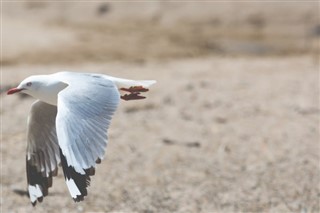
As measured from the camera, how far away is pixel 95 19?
12.2 metres

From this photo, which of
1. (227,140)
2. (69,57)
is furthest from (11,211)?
(69,57)

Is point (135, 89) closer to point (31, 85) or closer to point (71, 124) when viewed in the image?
point (31, 85)

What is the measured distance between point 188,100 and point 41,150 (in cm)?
311

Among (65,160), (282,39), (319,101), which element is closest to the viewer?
(65,160)

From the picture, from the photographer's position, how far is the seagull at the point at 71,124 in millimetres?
3092

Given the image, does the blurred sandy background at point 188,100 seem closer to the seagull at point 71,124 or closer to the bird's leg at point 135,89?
the seagull at point 71,124

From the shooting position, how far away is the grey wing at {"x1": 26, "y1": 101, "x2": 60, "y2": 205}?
3.89 m

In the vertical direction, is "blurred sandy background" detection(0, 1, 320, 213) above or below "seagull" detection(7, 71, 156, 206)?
below

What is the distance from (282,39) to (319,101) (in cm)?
473

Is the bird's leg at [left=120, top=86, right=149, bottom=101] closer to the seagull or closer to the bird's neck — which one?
the seagull

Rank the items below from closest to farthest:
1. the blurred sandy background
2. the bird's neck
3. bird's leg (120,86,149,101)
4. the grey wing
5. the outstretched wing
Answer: the outstretched wing → the bird's neck → bird's leg (120,86,149,101) → the grey wing → the blurred sandy background

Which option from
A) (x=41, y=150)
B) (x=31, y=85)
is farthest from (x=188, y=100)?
(x=31, y=85)

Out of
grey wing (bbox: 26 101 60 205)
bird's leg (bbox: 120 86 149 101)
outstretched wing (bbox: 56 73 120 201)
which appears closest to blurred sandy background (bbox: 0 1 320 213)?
grey wing (bbox: 26 101 60 205)

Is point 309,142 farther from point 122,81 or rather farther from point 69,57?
point 69,57
